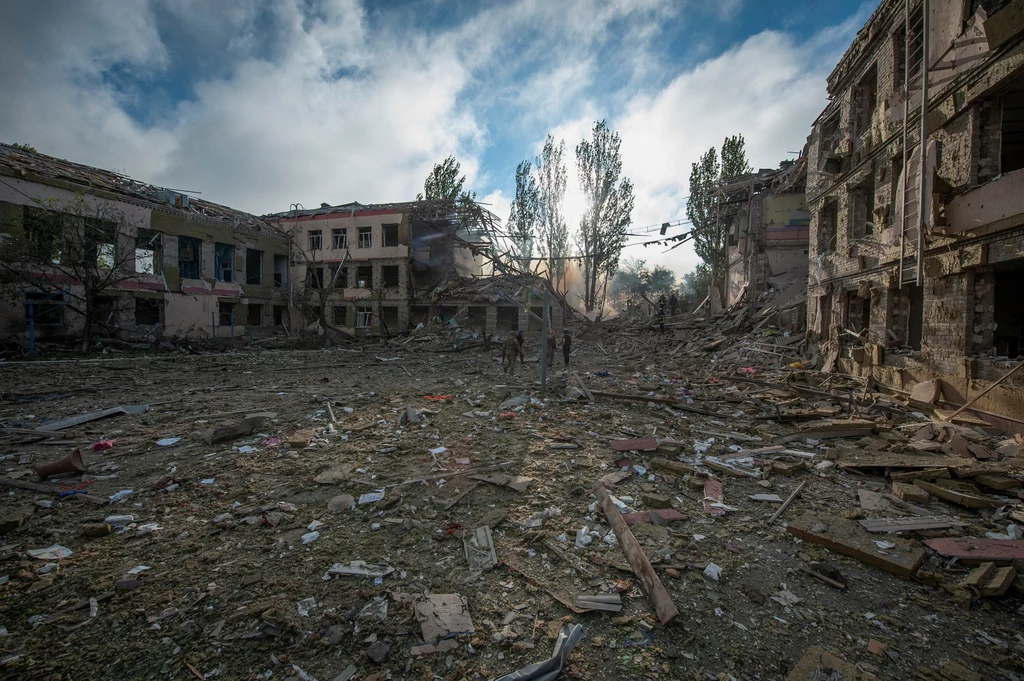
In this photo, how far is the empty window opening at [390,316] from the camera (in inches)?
1118

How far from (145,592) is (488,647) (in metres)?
2.38

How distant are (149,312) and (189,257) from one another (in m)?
3.56

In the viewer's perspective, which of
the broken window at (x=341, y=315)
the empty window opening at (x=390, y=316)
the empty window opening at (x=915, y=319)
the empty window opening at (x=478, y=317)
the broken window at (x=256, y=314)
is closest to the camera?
the empty window opening at (x=915, y=319)

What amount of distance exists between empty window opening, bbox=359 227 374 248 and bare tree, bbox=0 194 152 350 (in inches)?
492

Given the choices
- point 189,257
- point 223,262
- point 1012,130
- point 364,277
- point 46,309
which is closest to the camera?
point 1012,130

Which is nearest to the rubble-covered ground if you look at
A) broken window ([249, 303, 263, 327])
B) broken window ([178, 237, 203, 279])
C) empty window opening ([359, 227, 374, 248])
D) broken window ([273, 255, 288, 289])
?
broken window ([178, 237, 203, 279])

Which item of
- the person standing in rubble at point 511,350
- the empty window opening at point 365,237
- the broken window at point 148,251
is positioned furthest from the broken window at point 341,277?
the person standing in rubble at point 511,350

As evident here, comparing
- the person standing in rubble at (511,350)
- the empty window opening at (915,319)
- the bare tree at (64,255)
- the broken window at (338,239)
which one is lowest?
the person standing in rubble at (511,350)

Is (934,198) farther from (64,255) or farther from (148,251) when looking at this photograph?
(148,251)

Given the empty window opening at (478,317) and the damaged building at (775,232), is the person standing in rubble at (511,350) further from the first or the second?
the empty window opening at (478,317)

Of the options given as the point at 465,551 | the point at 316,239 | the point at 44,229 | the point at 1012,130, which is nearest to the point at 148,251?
the point at 44,229

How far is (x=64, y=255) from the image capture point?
16.9 m

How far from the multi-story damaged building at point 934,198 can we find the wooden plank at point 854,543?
5.24 m

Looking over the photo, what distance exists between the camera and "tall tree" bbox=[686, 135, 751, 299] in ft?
85.8
